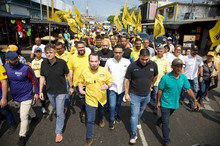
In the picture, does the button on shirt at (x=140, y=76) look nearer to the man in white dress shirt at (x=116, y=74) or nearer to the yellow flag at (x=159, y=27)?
the man in white dress shirt at (x=116, y=74)

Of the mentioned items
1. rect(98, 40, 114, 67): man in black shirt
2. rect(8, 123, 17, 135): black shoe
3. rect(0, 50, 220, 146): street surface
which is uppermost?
rect(98, 40, 114, 67): man in black shirt

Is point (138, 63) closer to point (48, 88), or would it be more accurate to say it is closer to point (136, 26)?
point (48, 88)

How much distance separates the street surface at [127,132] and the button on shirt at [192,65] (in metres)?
1.19

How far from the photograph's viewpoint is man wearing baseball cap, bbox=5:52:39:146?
132 inches

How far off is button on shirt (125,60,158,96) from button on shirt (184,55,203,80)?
7.92 feet

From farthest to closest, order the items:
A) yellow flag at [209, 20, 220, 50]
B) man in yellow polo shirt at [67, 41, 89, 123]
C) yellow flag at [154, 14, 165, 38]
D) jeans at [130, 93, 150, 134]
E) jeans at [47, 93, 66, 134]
Result: yellow flag at [154, 14, 165, 38] < yellow flag at [209, 20, 220, 50] < man in yellow polo shirt at [67, 41, 89, 123] < jeans at [47, 93, 66, 134] < jeans at [130, 93, 150, 134]

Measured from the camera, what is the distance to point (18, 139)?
12.1 feet

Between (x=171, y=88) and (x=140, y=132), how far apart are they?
1436mm

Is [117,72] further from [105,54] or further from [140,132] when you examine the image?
[140,132]

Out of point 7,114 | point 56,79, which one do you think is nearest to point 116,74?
point 56,79

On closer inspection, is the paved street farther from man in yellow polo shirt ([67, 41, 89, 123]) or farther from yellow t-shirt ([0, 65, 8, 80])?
yellow t-shirt ([0, 65, 8, 80])

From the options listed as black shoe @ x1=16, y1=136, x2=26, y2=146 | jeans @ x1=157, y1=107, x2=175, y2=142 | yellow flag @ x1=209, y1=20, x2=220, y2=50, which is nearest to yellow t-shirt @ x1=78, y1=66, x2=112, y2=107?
jeans @ x1=157, y1=107, x2=175, y2=142

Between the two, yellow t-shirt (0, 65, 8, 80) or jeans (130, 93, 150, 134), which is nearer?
yellow t-shirt (0, 65, 8, 80)

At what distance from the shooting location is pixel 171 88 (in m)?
3.34
